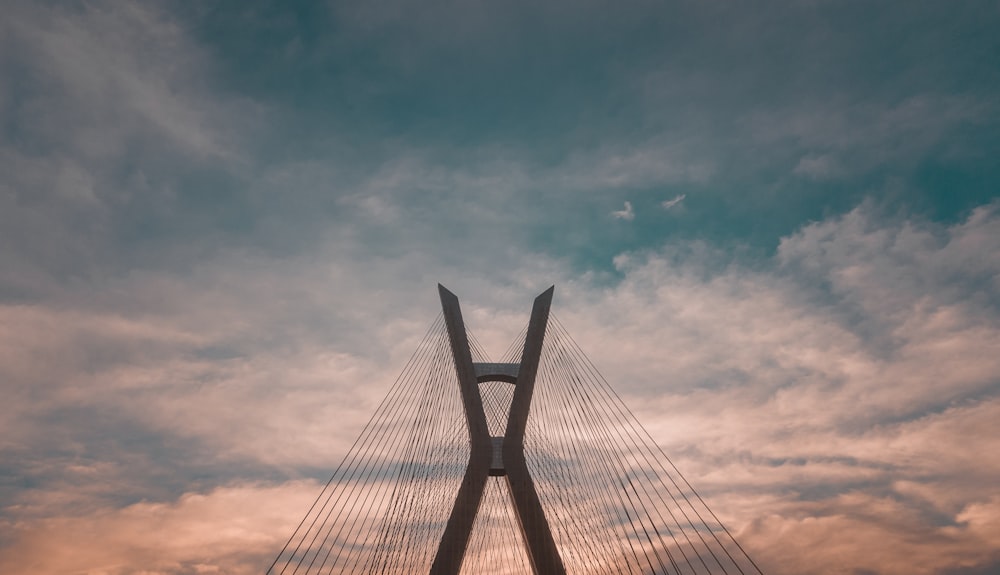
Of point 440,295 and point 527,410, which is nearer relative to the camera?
point 527,410

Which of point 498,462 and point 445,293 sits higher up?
point 445,293

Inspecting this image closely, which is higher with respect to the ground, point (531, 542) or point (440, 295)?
point (440, 295)

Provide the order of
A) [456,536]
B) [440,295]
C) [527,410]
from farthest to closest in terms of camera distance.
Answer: [440,295] < [527,410] < [456,536]

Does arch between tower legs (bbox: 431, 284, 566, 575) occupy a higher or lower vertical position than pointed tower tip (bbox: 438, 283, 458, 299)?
lower

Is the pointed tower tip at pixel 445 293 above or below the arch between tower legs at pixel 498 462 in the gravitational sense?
above

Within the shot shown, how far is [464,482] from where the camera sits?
63.6ft

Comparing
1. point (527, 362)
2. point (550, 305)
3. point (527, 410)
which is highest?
point (550, 305)

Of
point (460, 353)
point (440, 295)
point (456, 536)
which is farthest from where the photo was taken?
point (440, 295)

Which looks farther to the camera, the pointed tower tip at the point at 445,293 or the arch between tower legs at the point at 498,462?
the pointed tower tip at the point at 445,293

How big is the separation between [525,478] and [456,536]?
8.76 ft

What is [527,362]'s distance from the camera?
852 inches

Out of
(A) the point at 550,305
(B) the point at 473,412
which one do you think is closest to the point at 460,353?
(B) the point at 473,412

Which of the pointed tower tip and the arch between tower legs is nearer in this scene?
the arch between tower legs

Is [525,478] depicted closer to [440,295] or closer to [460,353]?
[460,353]
